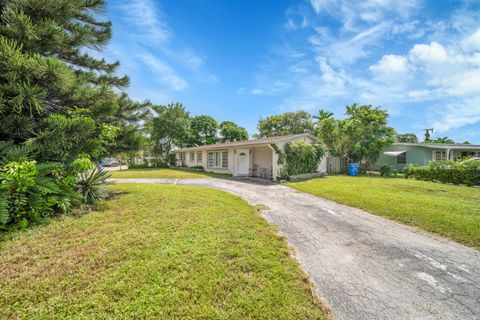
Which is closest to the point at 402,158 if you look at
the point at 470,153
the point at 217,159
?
the point at 470,153

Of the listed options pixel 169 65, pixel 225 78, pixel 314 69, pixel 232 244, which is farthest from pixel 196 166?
pixel 232 244

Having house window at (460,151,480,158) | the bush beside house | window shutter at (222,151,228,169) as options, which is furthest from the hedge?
window shutter at (222,151,228,169)

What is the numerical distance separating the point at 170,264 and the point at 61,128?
420cm

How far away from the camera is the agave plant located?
18.4 ft

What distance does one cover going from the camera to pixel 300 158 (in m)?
13.6

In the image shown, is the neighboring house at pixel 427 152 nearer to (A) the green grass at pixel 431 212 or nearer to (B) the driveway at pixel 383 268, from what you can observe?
(A) the green grass at pixel 431 212

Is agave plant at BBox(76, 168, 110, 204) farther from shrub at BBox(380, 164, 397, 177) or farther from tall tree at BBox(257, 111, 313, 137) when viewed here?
tall tree at BBox(257, 111, 313, 137)

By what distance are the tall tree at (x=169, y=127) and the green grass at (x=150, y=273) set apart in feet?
88.7

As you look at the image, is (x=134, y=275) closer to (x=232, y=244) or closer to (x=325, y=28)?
(x=232, y=244)

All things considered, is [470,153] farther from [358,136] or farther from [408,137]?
[408,137]

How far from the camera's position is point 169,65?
32.6ft

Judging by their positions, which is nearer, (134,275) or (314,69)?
(134,275)

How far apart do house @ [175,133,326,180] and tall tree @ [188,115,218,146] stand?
1546cm

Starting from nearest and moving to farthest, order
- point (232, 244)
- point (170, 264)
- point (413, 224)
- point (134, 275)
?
point (134, 275)
point (170, 264)
point (232, 244)
point (413, 224)
